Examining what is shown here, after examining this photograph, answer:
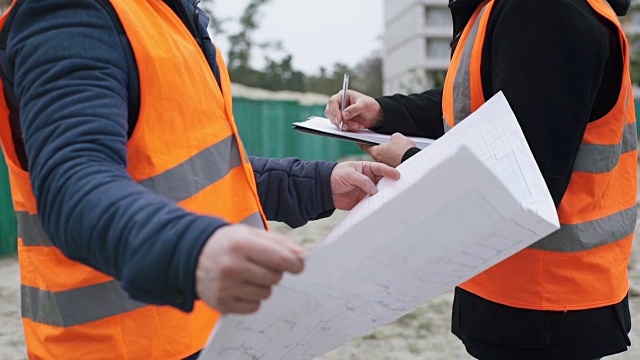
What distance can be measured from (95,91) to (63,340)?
1.55 feet

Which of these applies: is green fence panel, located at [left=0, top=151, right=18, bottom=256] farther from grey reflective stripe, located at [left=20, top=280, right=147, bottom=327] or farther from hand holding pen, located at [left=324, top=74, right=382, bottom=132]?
grey reflective stripe, located at [left=20, top=280, right=147, bottom=327]

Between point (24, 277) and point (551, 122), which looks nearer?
point (24, 277)

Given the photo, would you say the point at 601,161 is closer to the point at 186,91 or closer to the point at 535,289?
the point at 535,289

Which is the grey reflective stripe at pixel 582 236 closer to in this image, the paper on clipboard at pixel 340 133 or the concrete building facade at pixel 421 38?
the paper on clipboard at pixel 340 133

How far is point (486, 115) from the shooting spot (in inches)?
53.7

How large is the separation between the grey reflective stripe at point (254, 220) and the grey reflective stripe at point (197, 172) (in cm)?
10

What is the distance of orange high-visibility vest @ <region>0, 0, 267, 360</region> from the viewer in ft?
3.86

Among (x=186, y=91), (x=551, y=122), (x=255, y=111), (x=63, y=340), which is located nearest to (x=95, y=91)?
(x=186, y=91)

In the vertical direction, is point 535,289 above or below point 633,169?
below

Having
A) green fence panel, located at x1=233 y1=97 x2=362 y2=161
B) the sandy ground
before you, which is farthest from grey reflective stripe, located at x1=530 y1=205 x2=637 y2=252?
green fence panel, located at x1=233 y1=97 x2=362 y2=161

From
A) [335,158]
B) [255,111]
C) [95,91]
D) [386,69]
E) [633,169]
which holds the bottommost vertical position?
[386,69]

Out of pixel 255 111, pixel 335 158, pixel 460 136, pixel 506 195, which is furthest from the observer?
pixel 335 158

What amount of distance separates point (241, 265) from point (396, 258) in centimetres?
25

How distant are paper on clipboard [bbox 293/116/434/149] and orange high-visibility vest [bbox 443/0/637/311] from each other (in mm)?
198
